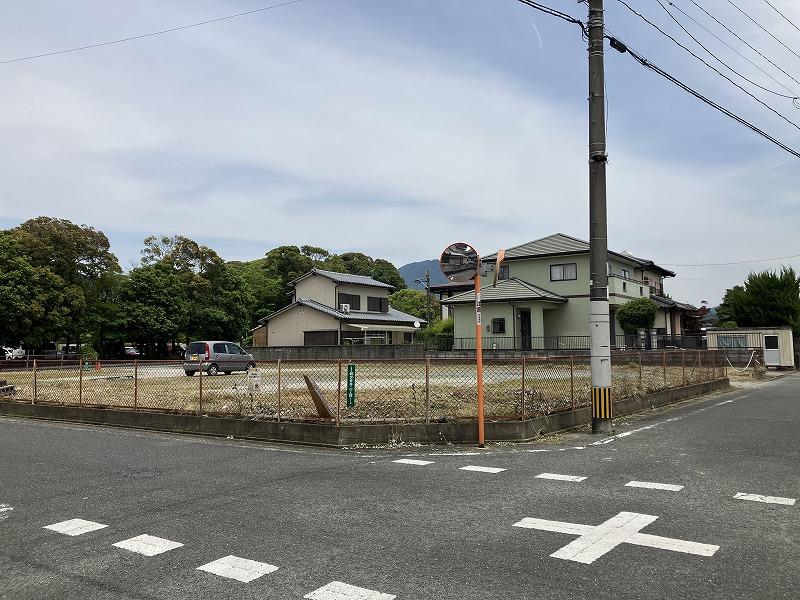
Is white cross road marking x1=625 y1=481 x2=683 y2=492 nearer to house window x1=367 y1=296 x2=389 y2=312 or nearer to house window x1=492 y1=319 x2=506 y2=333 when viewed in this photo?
house window x1=492 y1=319 x2=506 y2=333

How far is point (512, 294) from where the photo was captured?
34844mm

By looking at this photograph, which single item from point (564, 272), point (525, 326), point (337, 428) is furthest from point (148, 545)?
point (564, 272)

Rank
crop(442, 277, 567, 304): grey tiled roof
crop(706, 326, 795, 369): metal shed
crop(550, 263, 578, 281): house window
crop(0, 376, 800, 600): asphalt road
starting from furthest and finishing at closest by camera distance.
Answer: crop(550, 263, 578, 281): house window
crop(442, 277, 567, 304): grey tiled roof
crop(706, 326, 795, 369): metal shed
crop(0, 376, 800, 600): asphalt road

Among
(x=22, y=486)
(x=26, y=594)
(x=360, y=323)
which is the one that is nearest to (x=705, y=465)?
(x=26, y=594)

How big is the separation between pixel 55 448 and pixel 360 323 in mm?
35884

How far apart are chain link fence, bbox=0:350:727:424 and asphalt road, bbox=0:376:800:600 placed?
1.47 meters

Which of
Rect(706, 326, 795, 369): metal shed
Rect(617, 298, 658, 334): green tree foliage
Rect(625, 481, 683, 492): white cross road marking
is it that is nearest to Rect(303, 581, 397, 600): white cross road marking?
Rect(625, 481, 683, 492): white cross road marking

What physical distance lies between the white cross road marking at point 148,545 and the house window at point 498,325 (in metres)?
31.9

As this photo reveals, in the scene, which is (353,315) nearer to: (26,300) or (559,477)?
(26,300)

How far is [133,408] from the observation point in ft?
40.1

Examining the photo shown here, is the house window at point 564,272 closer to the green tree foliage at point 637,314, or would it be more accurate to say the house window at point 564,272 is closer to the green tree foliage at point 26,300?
the green tree foliage at point 637,314

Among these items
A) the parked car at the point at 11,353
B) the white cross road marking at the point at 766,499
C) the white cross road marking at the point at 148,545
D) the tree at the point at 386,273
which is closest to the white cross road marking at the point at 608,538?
the white cross road marking at the point at 766,499

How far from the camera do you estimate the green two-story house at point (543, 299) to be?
34.6m

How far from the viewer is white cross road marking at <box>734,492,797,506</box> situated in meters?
5.62
